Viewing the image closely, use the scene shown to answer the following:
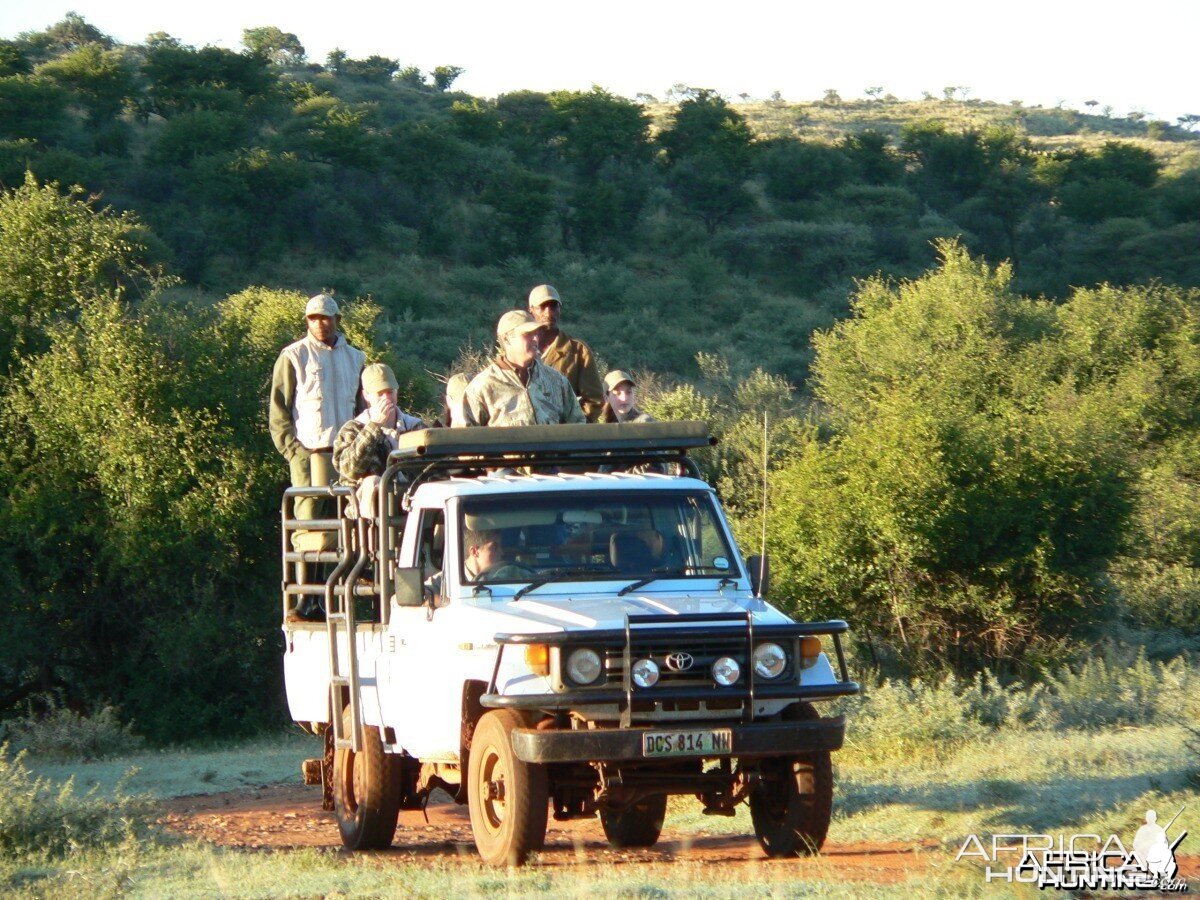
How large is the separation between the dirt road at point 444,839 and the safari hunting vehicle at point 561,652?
0.24 metres

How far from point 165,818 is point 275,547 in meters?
7.27

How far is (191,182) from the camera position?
44.4m

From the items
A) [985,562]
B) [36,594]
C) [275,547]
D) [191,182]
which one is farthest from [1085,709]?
[191,182]

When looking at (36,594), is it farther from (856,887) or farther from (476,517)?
(856,887)

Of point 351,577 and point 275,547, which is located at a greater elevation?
point 351,577

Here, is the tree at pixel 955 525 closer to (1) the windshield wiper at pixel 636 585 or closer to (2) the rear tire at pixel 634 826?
(2) the rear tire at pixel 634 826

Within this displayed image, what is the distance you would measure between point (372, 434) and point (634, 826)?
8.60ft

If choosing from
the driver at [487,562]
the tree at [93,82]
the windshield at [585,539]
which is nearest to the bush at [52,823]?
the driver at [487,562]

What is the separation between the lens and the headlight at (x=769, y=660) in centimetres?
714

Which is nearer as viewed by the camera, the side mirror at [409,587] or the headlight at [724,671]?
the headlight at [724,671]

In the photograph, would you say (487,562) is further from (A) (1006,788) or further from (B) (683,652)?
(A) (1006,788)

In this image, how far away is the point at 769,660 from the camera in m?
7.16

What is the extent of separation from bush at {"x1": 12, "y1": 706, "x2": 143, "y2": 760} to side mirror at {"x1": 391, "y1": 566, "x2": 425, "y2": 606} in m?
10.0

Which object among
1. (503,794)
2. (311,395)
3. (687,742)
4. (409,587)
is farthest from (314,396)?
(687,742)
